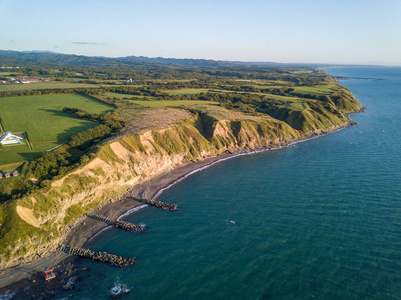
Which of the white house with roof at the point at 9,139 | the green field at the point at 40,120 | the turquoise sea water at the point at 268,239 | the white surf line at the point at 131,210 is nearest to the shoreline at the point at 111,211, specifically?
the white surf line at the point at 131,210

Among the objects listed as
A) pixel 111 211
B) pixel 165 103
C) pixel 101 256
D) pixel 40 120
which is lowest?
pixel 101 256

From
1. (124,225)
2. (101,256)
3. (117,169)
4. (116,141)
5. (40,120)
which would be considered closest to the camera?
(101,256)

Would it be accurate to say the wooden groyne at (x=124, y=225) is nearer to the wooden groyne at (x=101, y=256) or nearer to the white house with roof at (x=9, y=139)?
the wooden groyne at (x=101, y=256)

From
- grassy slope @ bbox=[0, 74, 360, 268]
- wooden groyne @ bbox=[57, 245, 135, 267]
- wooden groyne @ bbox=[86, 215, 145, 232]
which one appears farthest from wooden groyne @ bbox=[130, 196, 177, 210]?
wooden groyne @ bbox=[57, 245, 135, 267]

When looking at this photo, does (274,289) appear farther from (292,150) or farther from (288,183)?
(292,150)

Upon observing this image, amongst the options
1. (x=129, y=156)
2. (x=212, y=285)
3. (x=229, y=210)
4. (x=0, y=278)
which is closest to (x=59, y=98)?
(x=129, y=156)

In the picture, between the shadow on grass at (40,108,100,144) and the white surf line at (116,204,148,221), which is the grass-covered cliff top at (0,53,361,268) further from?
the white surf line at (116,204,148,221)

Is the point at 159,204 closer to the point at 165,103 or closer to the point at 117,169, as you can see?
the point at 117,169

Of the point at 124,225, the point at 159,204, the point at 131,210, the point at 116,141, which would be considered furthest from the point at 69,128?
the point at 124,225
